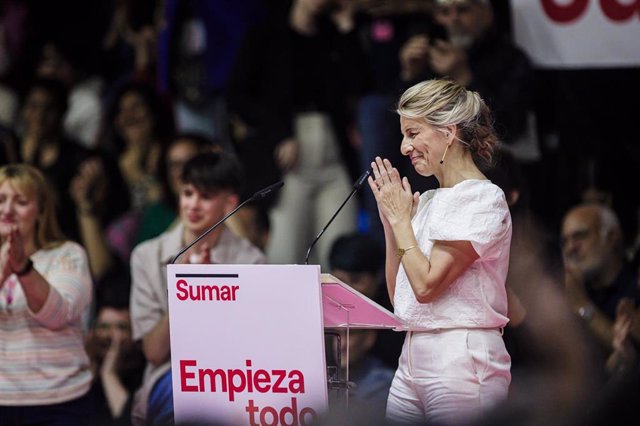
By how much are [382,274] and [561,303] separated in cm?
97

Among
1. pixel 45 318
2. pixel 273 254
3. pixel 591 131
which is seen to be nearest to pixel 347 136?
pixel 273 254

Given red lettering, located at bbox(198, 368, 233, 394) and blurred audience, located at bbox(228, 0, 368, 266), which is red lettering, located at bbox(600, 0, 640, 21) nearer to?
blurred audience, located at bbox(228, 0, 368, 266)

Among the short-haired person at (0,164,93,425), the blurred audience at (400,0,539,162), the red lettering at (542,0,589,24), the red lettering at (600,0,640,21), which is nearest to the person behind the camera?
the short-haired person at (0,164,93,425)

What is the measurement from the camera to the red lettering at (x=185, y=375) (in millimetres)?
4625

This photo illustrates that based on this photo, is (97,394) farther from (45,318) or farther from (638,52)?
(638,52)

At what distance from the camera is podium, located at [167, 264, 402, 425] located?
4488 mm

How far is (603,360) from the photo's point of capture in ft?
20.6

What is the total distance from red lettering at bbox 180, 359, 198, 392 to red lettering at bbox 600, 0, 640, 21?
3.48m

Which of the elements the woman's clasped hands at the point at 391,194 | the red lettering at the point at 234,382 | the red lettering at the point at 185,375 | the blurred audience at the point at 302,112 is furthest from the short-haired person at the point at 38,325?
the blurred audience at the point at 302,112

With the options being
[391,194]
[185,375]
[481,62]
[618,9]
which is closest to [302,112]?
[481,62]

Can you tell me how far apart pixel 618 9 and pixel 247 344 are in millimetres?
3395

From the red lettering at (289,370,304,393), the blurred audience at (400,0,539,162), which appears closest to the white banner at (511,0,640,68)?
the blurred audience at (400,0,539,162)

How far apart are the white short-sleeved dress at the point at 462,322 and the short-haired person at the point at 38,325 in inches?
68.8

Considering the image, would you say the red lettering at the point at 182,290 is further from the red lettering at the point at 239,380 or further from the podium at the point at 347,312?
the podium at the point at 347,312
